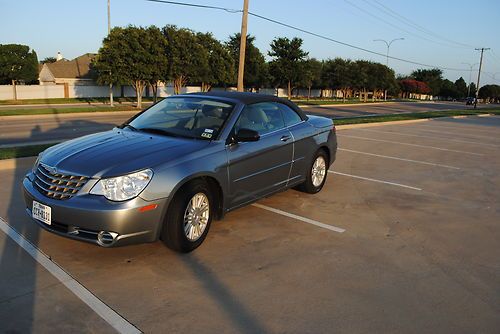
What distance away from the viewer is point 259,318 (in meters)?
3.30

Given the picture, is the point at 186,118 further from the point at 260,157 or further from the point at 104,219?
the point at 104,219

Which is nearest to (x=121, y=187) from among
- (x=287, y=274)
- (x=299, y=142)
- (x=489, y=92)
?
(x=287, y=274)

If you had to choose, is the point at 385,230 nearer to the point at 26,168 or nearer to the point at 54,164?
the point at 54,164

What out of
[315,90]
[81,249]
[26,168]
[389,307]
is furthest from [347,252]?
[315,90]

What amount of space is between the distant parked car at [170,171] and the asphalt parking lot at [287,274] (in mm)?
361

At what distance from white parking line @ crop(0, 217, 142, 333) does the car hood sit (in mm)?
861

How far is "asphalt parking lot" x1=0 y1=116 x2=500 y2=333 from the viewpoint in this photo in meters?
3.26

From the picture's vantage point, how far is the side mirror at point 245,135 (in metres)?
4.86

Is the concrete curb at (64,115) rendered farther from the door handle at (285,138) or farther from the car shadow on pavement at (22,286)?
the door handle at (285,138)

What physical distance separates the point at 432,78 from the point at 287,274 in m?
134

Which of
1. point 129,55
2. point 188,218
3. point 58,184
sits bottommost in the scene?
point 188,218

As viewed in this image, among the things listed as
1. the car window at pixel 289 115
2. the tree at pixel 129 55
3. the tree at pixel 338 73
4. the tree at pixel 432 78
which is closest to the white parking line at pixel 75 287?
the car window at pixel 289 115

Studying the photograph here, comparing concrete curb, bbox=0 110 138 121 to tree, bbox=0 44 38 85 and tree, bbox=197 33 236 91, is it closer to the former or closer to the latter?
tree, bbox=197 33 236 91

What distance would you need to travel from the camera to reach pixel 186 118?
207 inches
